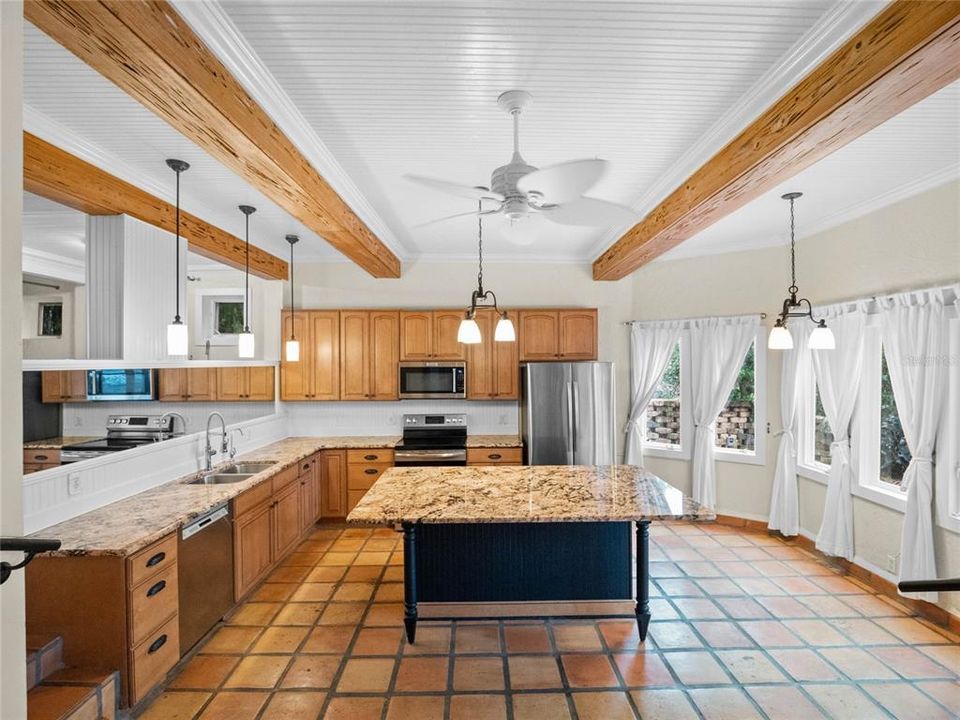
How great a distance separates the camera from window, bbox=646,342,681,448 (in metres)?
5.57

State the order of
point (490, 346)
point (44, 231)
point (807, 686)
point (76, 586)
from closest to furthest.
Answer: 1. point (76, 586)
2. point (807, 686)
3. point (44, 231)
4. point (490, 346)

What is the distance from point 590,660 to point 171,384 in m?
3.43

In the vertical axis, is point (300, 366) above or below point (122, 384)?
above

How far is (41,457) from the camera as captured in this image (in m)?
2.70

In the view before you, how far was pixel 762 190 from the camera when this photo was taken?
2803mm

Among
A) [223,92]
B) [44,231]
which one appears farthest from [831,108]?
[44,231]

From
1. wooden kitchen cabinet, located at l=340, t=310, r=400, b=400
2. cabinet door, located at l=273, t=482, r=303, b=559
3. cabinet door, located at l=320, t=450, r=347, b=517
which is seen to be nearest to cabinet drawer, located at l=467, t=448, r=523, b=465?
wooden kitchen cabinet, located at l=340, t=310, r=400, b=400

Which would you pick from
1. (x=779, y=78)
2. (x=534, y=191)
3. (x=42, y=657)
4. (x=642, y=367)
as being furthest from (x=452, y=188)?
(x=642, y=367)

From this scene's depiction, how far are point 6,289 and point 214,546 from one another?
8.09ft

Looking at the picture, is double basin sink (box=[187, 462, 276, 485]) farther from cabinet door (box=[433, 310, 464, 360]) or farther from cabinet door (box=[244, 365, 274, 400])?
cabinet door (box=[433, 310, 464, 360])

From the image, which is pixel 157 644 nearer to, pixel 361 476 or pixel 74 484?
pixel 74 484

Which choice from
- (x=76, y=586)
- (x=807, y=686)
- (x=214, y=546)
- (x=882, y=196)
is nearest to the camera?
(x=76, y=586)

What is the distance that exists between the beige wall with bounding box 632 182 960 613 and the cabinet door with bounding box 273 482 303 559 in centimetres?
363

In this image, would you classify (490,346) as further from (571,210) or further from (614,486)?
(571,210)
